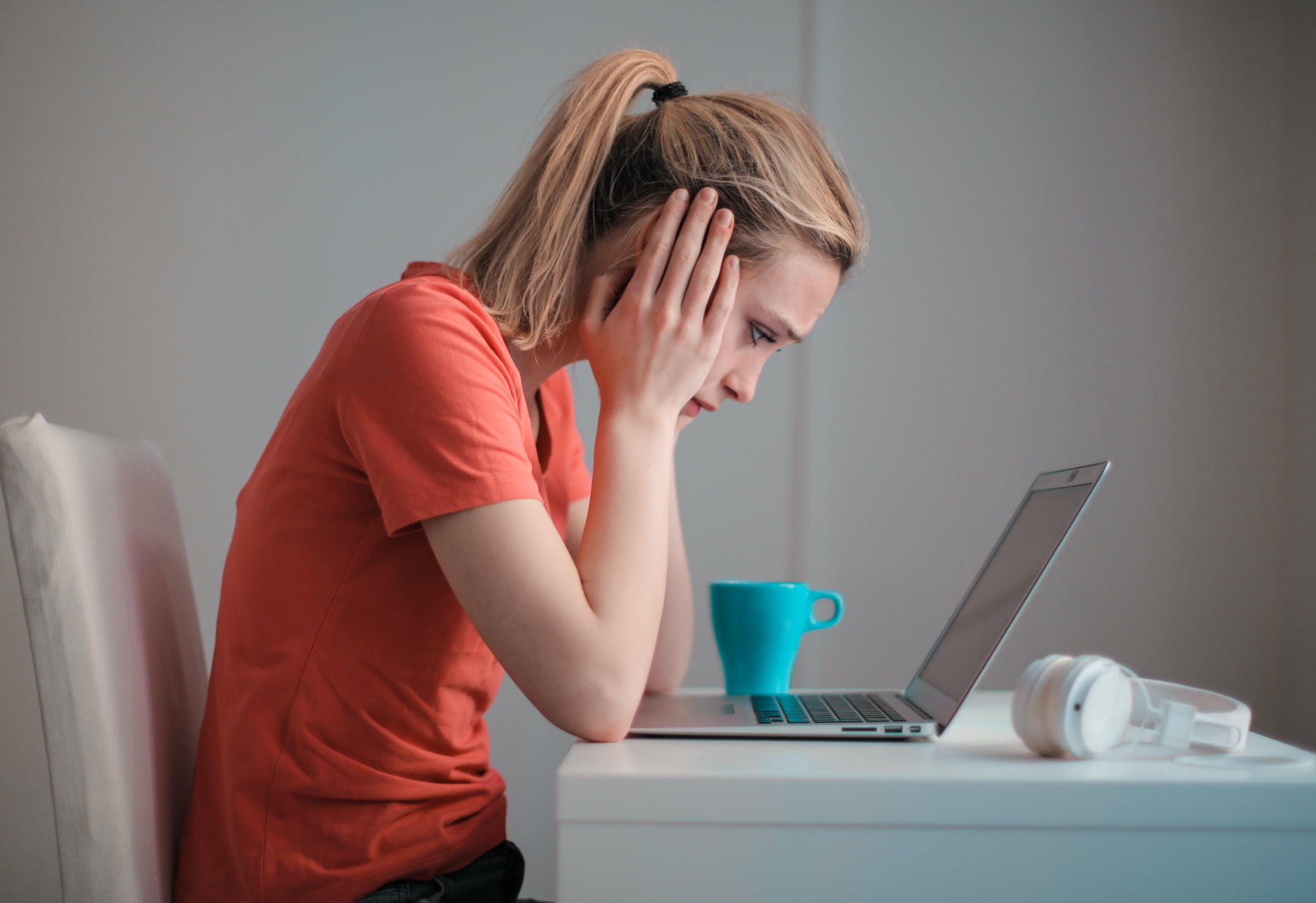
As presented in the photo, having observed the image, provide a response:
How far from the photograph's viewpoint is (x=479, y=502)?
2.01ft

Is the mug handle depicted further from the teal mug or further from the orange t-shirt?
the orange t-shirt

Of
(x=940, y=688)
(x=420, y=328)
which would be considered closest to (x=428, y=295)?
(x=420, y=328)

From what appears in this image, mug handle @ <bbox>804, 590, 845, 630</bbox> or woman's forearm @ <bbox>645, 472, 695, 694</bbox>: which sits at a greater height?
mug handle @ <bbox>804, 590, 845, 630</bbox>

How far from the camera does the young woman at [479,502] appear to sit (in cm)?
62

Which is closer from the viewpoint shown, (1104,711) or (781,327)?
(1104,711)

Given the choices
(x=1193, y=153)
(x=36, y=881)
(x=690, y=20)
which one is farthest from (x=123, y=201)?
(x=1193, y=153)

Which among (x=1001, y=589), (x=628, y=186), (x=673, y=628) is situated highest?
(x=628, y=186)

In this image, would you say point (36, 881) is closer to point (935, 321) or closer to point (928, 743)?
point (928, 743)

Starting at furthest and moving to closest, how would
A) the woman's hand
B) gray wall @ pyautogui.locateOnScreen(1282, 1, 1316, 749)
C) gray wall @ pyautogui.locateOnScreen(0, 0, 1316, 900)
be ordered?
gray wall @ pyautogui.locateOnScreen(0, 0, 1316, 900), gray wall @ pyautogui.locateOnScreen(1282, 1, 1316, 749), the woman's hand

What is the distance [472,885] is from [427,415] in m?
0.39

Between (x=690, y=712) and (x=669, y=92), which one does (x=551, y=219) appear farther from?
(x=690, y=712)

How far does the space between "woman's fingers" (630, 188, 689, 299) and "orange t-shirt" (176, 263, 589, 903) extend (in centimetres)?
15

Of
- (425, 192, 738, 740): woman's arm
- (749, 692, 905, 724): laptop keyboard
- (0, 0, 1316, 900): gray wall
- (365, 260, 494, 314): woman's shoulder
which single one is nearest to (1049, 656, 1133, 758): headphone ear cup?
(749, 692, 905, 724): laptop keyboard

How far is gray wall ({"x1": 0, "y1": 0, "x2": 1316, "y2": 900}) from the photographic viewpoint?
1.62 m
